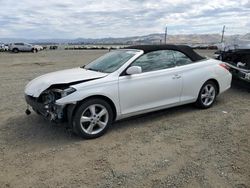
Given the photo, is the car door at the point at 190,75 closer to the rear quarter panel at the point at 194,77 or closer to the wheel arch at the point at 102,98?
the rear quarter panel at the point at 194,77

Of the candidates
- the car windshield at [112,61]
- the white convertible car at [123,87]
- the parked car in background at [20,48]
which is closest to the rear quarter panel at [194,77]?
the white convertible car at [123,87]

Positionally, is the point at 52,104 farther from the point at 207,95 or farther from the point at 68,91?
the point at 207,95

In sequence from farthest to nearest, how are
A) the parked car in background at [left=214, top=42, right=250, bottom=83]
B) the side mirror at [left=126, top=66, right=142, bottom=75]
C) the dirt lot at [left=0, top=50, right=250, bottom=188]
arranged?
1. the parked car in background at [left=214, top=42, right=250, bottom=83]
2. the side mirror at [left=126, top=66, right=142, bottom=75]
3. the dirt lot at [left=0, top=50, right=250, bottom=188]

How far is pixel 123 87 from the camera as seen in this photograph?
529 centimetres

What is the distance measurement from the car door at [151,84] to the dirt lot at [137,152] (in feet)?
1.32

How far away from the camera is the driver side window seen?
5699 mm

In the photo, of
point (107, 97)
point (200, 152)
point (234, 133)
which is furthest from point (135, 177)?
point (234, 133)

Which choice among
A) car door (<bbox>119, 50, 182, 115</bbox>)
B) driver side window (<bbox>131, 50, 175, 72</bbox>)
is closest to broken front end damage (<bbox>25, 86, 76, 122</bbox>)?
car door (<bbox>119, 50, 182, 115</bbox>)

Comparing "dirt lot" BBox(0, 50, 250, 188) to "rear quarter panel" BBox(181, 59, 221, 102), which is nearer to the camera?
"dirt lot" BBox(0, 50, 250, 188)

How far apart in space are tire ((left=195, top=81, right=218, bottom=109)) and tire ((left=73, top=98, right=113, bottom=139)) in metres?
Answer: 2.33

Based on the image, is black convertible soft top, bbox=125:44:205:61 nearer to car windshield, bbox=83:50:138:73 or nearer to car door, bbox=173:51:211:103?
car door, bbox=173:51:211:103

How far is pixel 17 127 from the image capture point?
5664 mm

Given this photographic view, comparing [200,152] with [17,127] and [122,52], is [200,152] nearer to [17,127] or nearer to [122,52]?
[122,52]

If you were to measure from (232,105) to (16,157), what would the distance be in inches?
196
